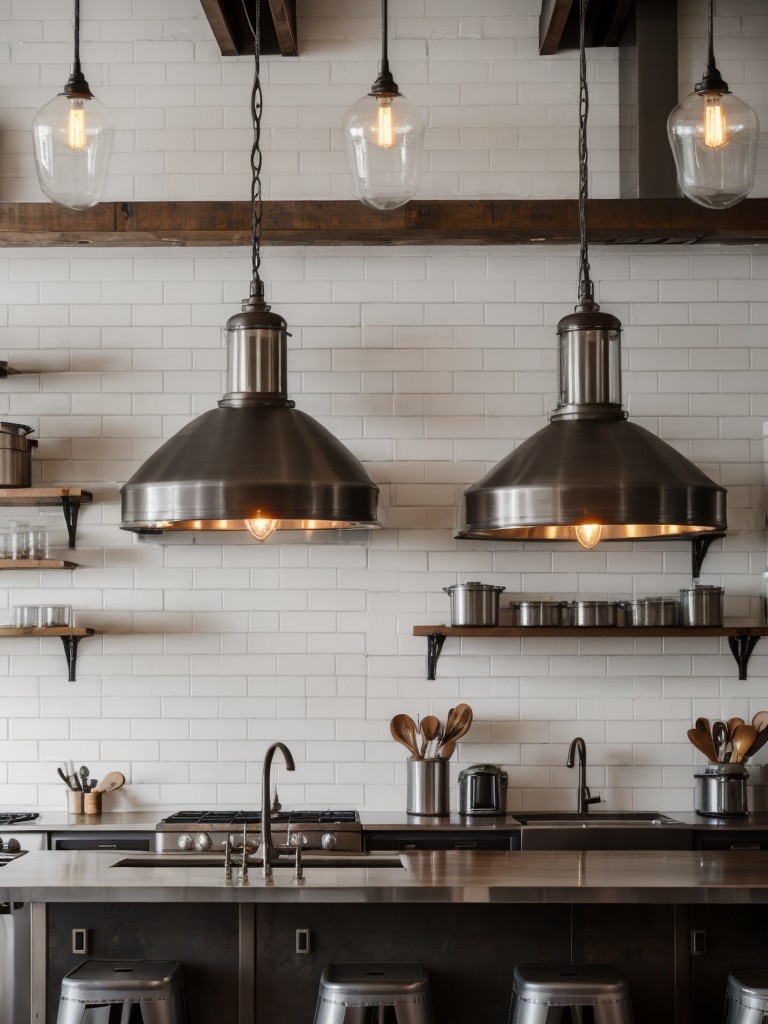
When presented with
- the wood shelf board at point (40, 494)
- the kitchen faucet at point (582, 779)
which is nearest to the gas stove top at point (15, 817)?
the wood shelf board at point (40, 494)

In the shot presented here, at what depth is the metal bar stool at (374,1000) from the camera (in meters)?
3.31

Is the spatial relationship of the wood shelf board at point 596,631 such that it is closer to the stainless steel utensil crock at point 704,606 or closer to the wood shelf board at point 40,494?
the stainless steel utensil crock at point 704,606

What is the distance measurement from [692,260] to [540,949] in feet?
11.3

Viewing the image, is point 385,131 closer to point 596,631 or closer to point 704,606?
point 596,631

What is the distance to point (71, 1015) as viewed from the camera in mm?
3320

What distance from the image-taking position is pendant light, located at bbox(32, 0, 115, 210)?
2891mm

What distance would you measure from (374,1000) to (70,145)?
2361 mm

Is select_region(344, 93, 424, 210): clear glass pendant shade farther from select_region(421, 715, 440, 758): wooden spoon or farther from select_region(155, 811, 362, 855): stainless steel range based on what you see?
select_region(421, 715, 440, 758): wooden spoon

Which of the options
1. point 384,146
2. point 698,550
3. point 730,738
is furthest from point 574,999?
point 698,550

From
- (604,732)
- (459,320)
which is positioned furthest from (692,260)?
(604,732)

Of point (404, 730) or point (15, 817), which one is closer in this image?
point (15, 817)

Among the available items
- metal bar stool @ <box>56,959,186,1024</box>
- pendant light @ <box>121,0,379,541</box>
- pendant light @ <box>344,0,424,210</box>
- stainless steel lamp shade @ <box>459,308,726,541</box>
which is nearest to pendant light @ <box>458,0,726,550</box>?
stainless steel lamp shade @ <box>459,308,726,541</box>

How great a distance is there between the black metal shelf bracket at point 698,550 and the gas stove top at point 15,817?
10.4 ft

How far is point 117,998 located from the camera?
10.9 feet
